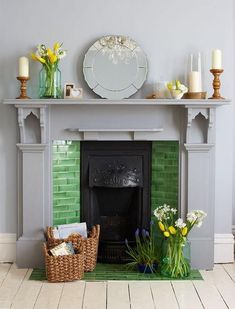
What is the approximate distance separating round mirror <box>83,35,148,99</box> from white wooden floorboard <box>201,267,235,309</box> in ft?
4.78

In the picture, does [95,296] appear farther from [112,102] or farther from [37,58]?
[37,58]

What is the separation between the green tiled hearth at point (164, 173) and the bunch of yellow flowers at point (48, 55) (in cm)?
100

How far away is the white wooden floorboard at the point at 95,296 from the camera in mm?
3623

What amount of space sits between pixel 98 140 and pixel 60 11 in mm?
1009

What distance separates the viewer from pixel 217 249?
459cm

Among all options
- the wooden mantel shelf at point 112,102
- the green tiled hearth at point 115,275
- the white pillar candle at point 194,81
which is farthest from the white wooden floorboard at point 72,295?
the white pillar candle at point 194,81

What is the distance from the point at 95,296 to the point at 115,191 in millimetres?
1111

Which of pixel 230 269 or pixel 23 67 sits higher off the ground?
pixel 23 67

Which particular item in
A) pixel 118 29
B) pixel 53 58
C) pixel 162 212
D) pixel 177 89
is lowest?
pixel 162 212

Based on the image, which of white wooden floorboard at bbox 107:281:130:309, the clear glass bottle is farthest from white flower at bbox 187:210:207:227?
the clear glass bottle

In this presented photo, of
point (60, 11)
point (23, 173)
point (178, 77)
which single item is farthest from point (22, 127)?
point (178, 77)

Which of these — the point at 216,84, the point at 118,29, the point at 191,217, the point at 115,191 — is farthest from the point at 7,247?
the point at 216,84

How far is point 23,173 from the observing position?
4.46m

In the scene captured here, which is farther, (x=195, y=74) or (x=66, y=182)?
(x=66, y=182)
